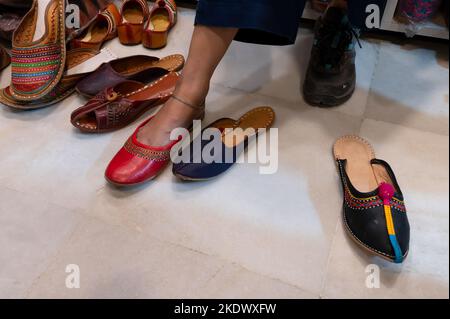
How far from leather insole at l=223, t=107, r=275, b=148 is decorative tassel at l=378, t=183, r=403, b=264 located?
0.29m

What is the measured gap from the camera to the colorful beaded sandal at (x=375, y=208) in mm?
606

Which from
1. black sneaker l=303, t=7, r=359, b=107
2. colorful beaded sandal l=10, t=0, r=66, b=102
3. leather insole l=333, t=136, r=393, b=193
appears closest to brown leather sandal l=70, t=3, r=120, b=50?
colorful beaded sandal l=10, t=0, r=66, b=102

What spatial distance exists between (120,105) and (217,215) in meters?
0.32

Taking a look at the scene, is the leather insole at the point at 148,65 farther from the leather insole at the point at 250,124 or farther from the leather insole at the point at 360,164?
the leather insole at the point at 360,164

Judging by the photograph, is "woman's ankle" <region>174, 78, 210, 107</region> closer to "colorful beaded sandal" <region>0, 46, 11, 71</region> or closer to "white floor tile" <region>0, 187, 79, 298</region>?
"white floor tile" <region>0, 187, 79, 298</region>

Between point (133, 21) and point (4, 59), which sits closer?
point (4, 59)

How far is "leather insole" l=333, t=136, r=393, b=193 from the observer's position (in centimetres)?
72

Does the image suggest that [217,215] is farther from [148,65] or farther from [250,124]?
[148,65]

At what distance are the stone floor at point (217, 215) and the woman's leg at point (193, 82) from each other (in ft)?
0.30

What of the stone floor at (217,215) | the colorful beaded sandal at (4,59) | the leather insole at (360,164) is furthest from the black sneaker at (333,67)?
the colorful beaded sandal at (4,59)

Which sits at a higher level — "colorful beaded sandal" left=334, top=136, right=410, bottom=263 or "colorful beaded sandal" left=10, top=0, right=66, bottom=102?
"colorful beaded sandal" left=10, top=0, right=66, bottom=102

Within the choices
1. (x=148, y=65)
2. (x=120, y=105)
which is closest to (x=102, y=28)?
(x=148, y=65)

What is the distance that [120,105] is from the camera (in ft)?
2.68

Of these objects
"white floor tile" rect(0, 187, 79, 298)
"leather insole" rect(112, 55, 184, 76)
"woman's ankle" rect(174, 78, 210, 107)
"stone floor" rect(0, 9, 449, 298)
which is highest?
"woman's ankle" rect(174, 78, 210, 107)
